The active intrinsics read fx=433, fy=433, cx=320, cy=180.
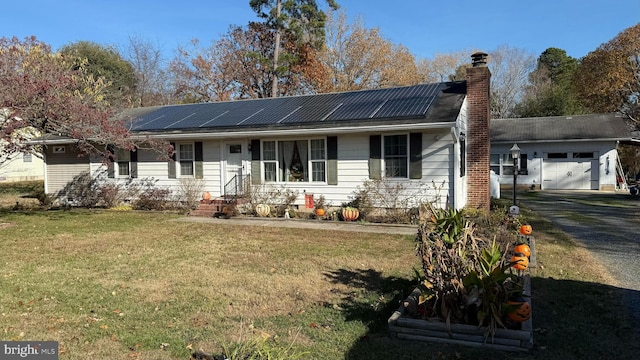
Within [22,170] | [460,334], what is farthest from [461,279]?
[22,170]

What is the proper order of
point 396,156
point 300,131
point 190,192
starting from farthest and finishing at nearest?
point 190,192, point 300,131, point 396,156

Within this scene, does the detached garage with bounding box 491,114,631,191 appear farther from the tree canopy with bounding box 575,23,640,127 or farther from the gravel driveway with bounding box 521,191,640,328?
the gravel driveway with bounding box 521,191,640,328

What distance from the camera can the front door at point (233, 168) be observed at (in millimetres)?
14641

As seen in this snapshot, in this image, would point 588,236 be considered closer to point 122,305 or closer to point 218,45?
point 122,305

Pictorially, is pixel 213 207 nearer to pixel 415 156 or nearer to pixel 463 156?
pixel 415 156

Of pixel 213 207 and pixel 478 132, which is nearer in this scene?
pixel 478 132

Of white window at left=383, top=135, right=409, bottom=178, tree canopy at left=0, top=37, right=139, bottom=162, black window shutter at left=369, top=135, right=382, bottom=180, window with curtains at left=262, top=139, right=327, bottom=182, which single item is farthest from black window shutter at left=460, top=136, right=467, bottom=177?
tree canopy at left=0, top=37, right=139, bottom=162

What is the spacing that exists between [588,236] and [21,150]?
14.3 m

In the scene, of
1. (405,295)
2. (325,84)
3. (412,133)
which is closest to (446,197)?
(412,133)

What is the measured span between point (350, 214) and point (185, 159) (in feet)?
22.0

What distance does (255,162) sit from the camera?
14219 millimetres

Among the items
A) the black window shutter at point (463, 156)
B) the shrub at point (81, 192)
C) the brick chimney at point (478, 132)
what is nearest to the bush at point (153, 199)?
Result: the shrub at point (81, 192)

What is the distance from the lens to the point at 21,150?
37.3 feet

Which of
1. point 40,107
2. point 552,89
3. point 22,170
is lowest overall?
point 22,170
